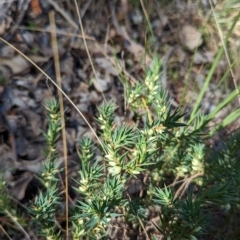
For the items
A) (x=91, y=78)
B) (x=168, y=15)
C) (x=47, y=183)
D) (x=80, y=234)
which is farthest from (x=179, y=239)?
(x=168, y=15)

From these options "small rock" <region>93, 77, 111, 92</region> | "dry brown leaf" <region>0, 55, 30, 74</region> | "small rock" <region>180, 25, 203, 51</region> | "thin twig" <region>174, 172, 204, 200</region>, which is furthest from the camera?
"small rock" <region>180, 25, 203, 51</region>

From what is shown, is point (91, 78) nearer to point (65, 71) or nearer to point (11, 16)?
point (65, 71)

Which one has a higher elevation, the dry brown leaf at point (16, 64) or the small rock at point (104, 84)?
the dry brown leaf at point (16, 64)

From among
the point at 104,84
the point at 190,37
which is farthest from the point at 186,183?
the point at 190,37

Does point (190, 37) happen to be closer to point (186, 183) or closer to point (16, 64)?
point (16, 64)

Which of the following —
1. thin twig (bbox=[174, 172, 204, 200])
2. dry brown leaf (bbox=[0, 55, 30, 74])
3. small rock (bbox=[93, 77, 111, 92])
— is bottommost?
small rock (bbox=[93, 77, 111, 92])

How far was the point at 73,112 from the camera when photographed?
2355mm

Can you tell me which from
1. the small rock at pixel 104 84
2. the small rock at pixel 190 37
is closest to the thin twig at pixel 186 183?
the small rock at pixel 104 84

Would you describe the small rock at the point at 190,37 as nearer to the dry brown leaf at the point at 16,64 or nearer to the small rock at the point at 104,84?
the small rock at the point at 104,84

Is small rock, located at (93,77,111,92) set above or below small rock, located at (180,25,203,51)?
below

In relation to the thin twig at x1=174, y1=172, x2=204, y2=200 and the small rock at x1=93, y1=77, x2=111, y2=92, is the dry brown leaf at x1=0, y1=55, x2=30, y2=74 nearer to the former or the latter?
the small rock at x1=93, y1=77, x2=111, y2=92

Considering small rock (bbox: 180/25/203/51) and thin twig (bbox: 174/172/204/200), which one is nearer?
thin twig (bbox: 174/172/204/200)

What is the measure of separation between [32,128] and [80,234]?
839 millimetres

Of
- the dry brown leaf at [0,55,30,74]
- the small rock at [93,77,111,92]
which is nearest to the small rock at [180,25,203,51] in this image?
the small rock at [93,77,111,92]
